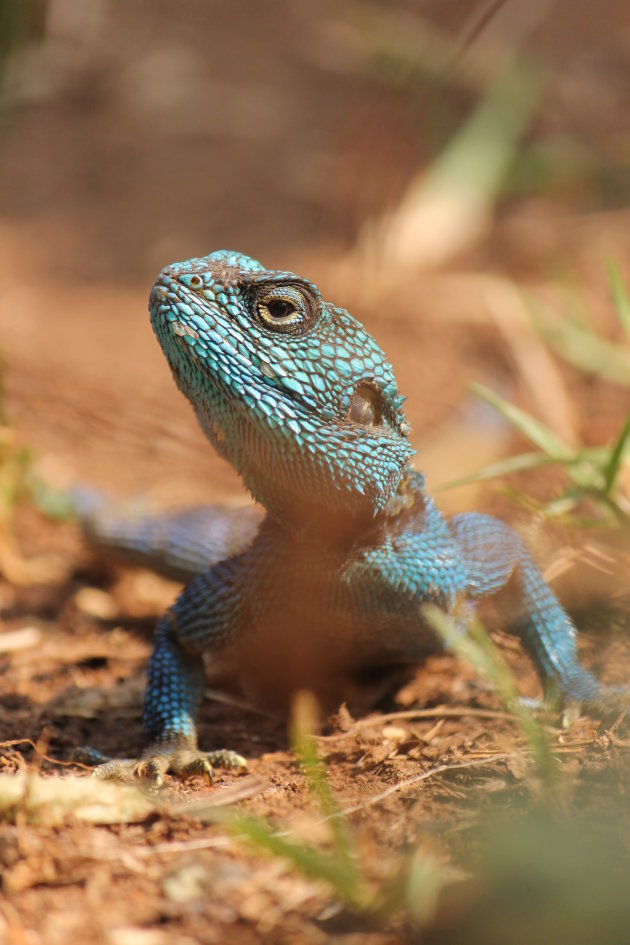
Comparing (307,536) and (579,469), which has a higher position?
(579,469)

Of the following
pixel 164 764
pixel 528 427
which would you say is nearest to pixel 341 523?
pixel 164 764

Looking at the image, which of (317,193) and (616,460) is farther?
(317,193)

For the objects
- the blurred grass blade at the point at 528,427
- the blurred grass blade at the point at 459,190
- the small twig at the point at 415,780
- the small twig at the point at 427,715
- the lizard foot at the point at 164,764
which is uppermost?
the blurred grass blade at the point at 459,190

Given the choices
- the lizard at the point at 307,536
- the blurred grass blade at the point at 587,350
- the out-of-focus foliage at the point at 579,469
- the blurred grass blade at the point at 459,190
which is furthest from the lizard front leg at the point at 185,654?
the blurred grass blade at the point at 459,190

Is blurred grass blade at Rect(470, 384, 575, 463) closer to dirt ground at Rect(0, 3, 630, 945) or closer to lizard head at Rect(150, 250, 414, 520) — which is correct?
dirt ground at Rect(0, 3, 630, 945)

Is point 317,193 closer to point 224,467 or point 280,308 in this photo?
point 224,467

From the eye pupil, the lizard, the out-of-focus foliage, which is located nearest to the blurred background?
the out-of-focus foliage

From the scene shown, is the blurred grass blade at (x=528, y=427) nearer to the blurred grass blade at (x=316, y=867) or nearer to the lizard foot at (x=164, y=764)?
the lizard foot at (x=164, y=764)
